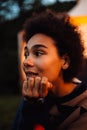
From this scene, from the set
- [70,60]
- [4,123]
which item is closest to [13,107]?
[4,123]

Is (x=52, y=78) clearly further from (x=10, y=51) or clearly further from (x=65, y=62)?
(x=10, y=51)

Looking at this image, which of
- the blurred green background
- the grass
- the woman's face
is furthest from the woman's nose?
the blurred green background

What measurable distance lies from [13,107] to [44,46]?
10.6 meters

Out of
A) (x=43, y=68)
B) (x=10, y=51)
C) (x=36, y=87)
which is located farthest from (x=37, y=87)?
(x=10, y=51)

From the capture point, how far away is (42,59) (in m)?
2.19

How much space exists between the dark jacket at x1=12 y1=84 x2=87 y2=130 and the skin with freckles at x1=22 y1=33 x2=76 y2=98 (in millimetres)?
52

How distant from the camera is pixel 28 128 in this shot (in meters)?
Answer: 2.14

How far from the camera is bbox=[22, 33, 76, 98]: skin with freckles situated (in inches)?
82.8

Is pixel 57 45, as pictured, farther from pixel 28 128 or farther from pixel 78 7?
pixel 78 7

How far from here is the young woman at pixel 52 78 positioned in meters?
2.12

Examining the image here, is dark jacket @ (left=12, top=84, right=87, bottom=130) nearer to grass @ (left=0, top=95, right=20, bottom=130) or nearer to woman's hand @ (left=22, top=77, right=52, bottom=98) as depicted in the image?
woman's hand @ (left=22, top=77, right=52, bottom=98)

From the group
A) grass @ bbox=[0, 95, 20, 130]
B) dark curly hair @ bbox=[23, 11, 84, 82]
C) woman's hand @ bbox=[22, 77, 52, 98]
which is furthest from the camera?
grass @ bbox=[0, 95, 20, 130]

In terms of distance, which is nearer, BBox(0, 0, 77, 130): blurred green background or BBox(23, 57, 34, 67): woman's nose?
BBox(23, 57, 34, 67): woman's nose

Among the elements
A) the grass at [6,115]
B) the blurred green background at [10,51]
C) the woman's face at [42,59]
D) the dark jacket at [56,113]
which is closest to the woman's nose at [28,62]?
the woman's face at [42,59]
